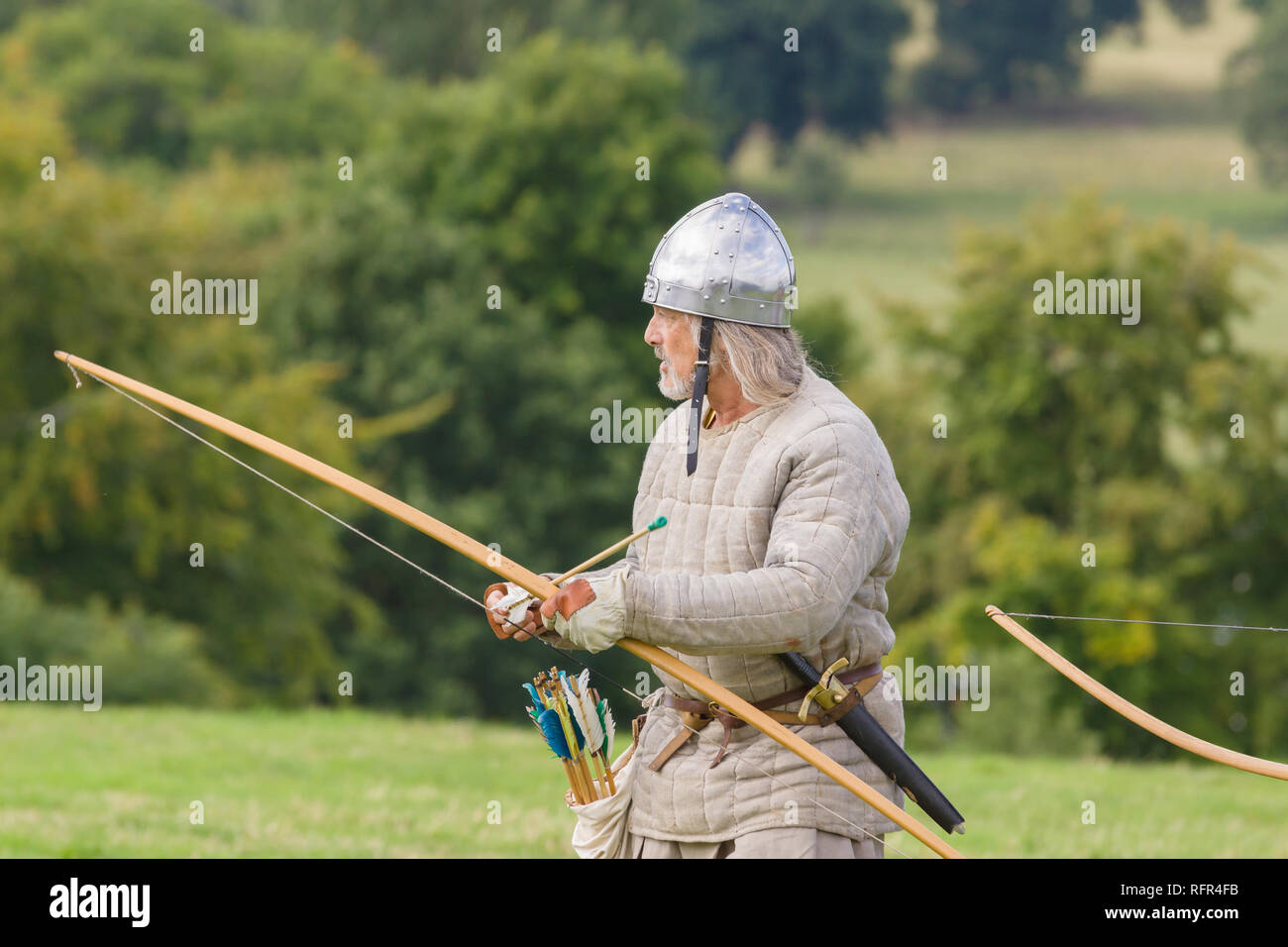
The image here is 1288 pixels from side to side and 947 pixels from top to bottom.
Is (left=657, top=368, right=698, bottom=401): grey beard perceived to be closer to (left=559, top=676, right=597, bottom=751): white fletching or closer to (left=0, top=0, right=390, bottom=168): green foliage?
(left=559, top=676, right=597, bottom=751): white fletching

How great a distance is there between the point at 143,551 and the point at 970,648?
474 inches

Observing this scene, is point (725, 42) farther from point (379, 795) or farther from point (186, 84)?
point (379, 795)

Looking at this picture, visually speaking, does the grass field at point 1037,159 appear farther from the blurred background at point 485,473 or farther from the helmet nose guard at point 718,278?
the helmet nose guard at point 718,278

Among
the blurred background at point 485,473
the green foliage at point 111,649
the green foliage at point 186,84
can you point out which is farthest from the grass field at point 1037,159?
the green foliage at point 111,649

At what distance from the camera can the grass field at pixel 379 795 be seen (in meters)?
8.30

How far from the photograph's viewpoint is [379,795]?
31.4 ft

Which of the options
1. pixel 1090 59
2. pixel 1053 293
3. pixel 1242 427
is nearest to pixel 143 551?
pixel 1053 293

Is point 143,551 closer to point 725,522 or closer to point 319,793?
point 319,793

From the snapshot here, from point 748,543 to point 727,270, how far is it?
66 cm

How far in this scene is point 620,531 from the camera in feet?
117

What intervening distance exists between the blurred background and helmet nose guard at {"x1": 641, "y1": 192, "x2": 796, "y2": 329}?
4.51 meters

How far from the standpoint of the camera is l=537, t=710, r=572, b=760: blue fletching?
4555mm

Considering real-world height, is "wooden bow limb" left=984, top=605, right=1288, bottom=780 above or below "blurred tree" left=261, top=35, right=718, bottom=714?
below

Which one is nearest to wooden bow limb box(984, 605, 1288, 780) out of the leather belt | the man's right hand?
the leather belt
